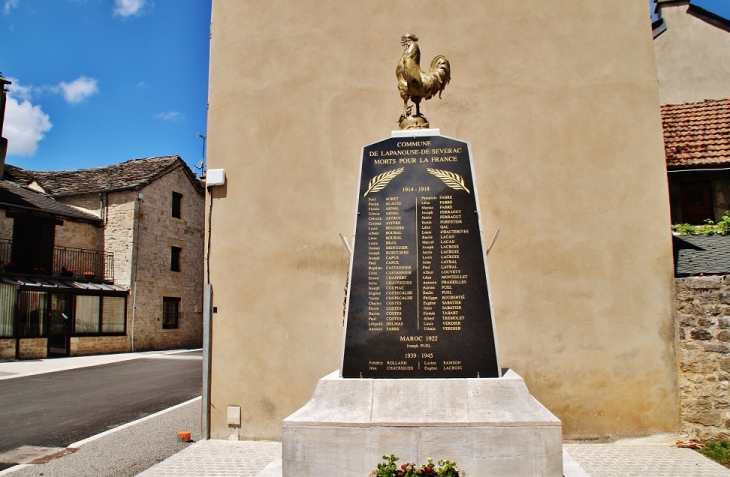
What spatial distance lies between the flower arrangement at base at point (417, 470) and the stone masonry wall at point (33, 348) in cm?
1935

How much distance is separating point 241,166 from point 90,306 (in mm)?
16979

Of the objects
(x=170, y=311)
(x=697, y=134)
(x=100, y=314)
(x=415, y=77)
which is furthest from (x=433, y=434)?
(x=170, y=311)

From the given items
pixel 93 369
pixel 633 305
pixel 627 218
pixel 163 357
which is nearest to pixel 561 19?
pixel 627 218

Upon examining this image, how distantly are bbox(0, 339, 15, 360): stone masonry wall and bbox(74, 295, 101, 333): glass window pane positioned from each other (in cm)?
229

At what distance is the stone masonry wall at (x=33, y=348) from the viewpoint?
18906 mm

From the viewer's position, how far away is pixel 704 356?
6.43m

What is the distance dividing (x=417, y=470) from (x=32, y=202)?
2232 centimetres

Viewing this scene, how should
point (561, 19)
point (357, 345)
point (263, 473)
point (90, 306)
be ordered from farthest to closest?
point (90, 306) < point (561, 19) < point (357, 345) < point (263, 473)

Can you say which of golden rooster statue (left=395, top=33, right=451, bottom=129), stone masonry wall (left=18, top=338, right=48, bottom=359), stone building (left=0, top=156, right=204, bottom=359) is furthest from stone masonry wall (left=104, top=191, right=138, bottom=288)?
golden rooster statue (left=395, top=33, right=451, bottom=129)

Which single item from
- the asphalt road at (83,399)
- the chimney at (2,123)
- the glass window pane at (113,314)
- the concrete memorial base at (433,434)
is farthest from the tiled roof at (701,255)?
the chimney at (2,123)

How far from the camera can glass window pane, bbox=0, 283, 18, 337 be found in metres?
18.7

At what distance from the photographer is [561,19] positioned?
24.0 ft

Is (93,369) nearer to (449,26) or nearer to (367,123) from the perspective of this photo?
(367,123)

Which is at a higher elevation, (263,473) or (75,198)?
(75,198)
